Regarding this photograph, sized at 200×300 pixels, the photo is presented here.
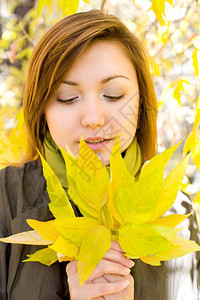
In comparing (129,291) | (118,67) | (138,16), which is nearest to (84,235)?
(129,291)

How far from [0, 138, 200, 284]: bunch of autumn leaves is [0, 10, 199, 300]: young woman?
12cm

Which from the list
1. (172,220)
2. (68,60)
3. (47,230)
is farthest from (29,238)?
(68,60)

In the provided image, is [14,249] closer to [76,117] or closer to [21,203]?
[21,203]

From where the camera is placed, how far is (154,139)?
112 cm

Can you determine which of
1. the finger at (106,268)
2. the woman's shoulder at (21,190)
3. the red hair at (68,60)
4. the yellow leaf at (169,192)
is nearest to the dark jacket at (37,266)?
the woman's shoulder at (21,190)

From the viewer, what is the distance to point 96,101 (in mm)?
859

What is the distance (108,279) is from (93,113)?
343mm

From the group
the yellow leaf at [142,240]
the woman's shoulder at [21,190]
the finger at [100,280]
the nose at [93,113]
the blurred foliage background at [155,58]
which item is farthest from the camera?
the blurred foliage background at [155,58]

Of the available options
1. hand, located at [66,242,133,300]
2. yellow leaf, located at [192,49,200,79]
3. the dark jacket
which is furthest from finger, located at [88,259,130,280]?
yellow leaf, located at [192,49,200,79]

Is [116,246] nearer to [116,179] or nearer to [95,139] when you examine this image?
[116,179]

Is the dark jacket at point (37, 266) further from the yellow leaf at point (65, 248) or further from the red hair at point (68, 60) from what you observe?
the yellow leaf at point (65, 248)

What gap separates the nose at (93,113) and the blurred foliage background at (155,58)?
20 cm

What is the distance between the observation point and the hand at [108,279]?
2.33 feet

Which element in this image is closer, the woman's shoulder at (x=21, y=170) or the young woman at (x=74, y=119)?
the young woman at (x=74, y=119)
